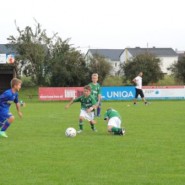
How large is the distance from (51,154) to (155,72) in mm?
52011

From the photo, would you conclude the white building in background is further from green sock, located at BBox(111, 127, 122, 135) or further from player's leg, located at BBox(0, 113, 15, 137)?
player's leg, located at BBox(0, 113, 15, 137)

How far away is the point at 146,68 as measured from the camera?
62.0 metres

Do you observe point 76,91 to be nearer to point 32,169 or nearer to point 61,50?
point 61,50

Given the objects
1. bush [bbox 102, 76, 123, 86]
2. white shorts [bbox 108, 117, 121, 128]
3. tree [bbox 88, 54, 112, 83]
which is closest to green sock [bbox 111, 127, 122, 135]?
white shorts [bbox 108, 117, 121, 128]

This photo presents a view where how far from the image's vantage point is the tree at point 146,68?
61906mm

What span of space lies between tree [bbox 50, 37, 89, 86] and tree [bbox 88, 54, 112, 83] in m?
1.67

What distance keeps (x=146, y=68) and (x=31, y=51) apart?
15324mm

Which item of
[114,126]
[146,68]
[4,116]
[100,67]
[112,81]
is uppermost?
[100,67]

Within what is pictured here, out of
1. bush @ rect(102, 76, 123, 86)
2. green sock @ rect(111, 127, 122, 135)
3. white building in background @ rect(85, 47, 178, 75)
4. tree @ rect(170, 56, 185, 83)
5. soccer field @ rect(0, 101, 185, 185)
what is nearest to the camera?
soccer field @ rect(0, 101, 185, 185)

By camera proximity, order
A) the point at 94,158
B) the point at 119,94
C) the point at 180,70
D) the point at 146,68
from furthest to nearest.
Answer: the point at 146,68, the point at 180,70, the point at 119,94, the point at 94,158

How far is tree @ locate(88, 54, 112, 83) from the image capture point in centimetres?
6391

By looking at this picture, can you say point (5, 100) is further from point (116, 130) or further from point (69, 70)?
point (69, 70)

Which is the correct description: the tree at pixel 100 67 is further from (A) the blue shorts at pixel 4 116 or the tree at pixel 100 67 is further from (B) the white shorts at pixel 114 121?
(A) the blue shorts at pixel 4 116

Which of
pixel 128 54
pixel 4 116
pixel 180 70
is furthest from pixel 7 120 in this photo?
pixel 128 54
